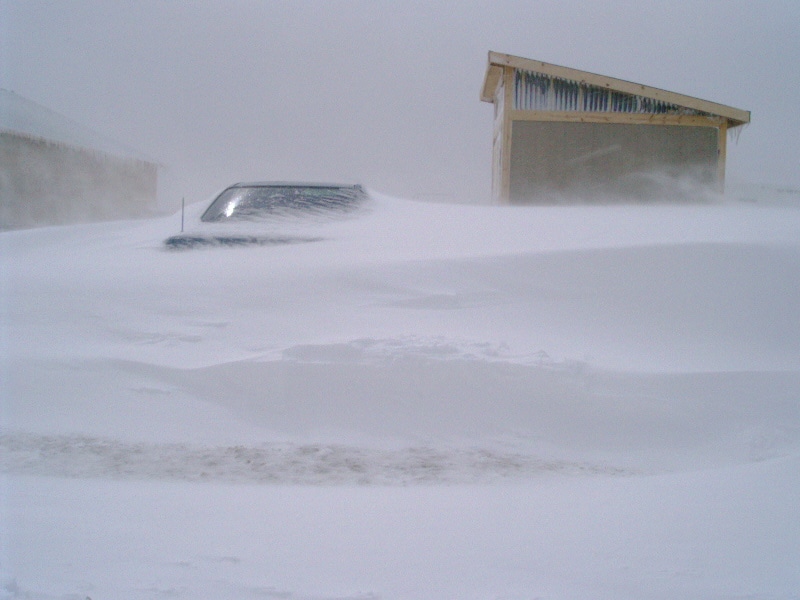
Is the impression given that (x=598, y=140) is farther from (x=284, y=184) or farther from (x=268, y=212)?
(x=268, y=212)

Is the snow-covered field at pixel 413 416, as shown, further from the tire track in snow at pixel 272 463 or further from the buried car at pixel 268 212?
the buried car at pixel 268 212

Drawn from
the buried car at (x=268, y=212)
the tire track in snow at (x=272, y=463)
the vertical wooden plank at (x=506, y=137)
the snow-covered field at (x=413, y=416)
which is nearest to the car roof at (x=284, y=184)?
the buried car at (x=268, y=212)

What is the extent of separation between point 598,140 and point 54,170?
1379 cm

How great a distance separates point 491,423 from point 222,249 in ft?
11.8

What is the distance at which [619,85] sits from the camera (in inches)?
441

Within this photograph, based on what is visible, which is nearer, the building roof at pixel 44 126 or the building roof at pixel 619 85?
the building roof at pixel 619 85

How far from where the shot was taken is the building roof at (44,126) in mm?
16969

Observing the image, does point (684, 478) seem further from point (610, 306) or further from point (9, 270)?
point (9, 270)

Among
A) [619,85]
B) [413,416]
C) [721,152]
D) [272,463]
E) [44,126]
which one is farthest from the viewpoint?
[44,126]

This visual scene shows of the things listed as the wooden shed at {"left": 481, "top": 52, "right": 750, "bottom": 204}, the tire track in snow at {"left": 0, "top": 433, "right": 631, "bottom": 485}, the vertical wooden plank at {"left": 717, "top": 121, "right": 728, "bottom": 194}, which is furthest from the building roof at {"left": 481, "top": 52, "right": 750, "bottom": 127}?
the tire track in snow at {"left": 0, "top": 433, "right": 631, "bottom": 485}

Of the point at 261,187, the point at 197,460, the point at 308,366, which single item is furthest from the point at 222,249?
the point at 197,460

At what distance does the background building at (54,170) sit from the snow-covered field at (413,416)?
39.5 ft

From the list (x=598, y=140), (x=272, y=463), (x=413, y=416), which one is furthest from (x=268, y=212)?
(x=598, y=140)

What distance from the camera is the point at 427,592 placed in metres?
2.23
